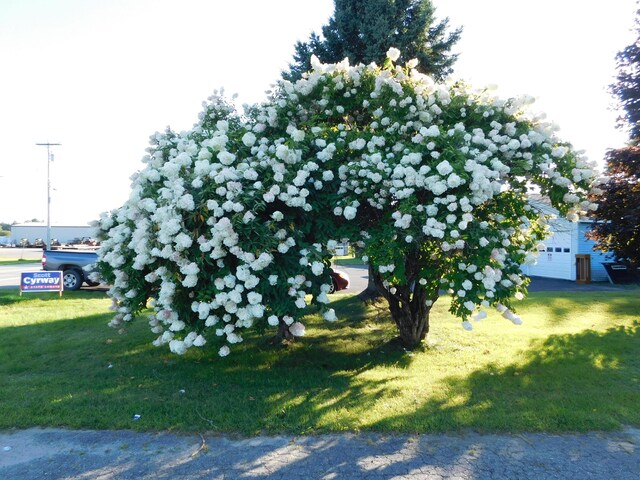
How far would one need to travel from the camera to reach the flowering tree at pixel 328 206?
16.4ft

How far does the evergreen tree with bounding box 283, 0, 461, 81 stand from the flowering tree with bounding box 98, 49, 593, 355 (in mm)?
5654

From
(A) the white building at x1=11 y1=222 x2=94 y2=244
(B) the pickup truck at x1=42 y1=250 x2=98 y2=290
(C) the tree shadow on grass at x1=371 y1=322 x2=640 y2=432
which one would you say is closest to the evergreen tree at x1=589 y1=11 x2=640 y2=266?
(C) the tree shadow on grass at x1=371 y1=322 x2=640 y2=432

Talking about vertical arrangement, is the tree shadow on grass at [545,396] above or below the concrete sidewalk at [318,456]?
above

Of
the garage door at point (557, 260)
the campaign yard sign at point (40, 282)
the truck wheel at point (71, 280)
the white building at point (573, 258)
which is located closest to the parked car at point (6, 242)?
the truck wheel at point (71, 280)

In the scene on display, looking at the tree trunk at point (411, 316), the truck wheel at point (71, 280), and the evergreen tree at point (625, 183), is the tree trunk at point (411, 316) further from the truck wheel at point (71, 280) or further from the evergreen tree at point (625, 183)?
the truck wheel at point (71, 280)

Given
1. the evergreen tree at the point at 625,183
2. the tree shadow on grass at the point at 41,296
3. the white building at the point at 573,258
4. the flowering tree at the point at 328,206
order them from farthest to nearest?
the white building at the point at 573,258, the tree shadow on grass at the point at 41,296, the evergreen tree at the point at 625,183, the flowering tree at the point at 328,206

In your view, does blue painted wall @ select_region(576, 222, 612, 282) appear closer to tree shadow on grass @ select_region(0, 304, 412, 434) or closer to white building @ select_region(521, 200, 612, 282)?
white building @ select_region(521, 200, 612, 282)

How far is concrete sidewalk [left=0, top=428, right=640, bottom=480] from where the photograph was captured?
13.0 ft

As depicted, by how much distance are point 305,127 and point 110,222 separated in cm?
269

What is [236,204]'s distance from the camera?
4.94m

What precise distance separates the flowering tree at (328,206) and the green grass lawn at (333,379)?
82 centimetres

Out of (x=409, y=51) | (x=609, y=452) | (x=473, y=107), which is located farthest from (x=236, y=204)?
(x=409, y=51)

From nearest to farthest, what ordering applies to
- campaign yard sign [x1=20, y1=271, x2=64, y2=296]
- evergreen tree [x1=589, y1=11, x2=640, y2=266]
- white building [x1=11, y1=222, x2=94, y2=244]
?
evergreen tree [x1=589, y1=11, x2=640, y2=266] < campaign yard sign [x1=20, y1=271, x2=64, y2=296] < white building [x1=11, y1=222, x2=94, y2=244]

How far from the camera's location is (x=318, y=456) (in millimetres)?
4254
